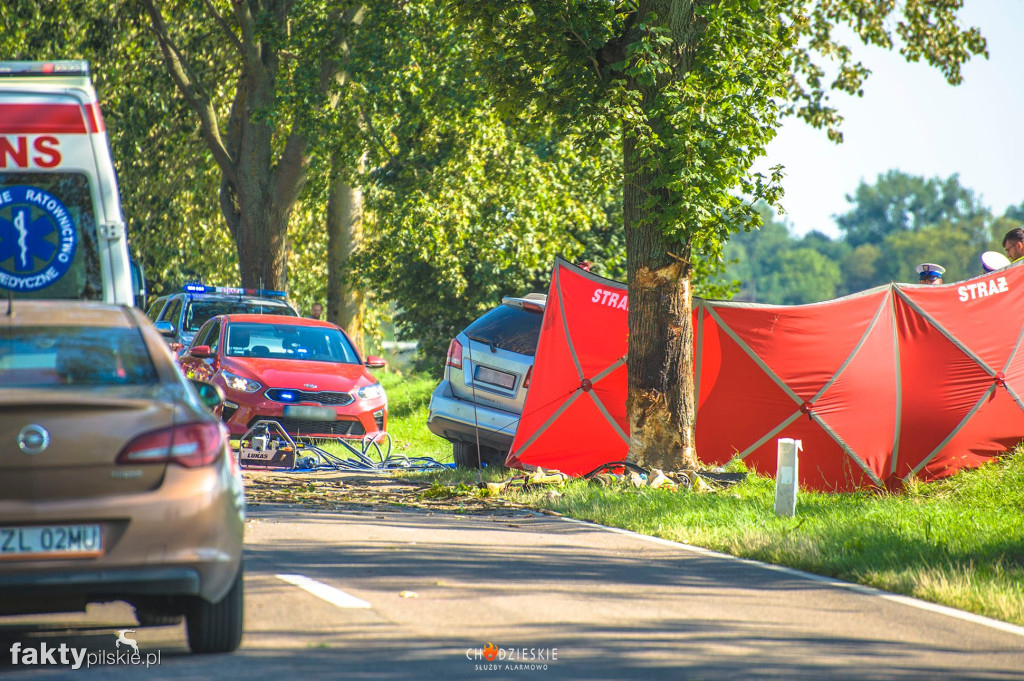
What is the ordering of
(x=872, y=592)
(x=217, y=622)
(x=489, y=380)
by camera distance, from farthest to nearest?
(x=489, y=380), (x=872, y=592), (x=217, y=622)

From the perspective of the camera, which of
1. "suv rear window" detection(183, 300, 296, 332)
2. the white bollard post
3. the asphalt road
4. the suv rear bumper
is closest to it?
the asphalt road

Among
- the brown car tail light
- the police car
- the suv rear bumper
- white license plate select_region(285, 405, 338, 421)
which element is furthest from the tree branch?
the brown car tail light

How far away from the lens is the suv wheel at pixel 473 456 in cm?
1488

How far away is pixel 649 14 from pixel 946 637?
7959 millimetres

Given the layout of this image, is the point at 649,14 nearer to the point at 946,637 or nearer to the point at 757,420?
the point at 757,420

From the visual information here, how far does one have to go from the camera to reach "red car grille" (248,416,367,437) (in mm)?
14385

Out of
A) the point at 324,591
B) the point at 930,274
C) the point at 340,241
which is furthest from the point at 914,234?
the point at 324,591

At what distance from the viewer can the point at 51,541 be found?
5.03 m

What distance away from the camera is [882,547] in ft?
28.2

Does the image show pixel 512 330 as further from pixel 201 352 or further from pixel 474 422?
pixel 201 352

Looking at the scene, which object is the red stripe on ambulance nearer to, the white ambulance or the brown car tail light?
the white ambulance

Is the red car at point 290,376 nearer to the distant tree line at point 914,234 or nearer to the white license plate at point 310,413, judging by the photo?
the white license plate at point 310,413

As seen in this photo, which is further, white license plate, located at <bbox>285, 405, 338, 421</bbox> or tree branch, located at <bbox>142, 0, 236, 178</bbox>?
tree branch, located at <bbox>142, 0, 236, 178</bbox>

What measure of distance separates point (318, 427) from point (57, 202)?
6323mm
